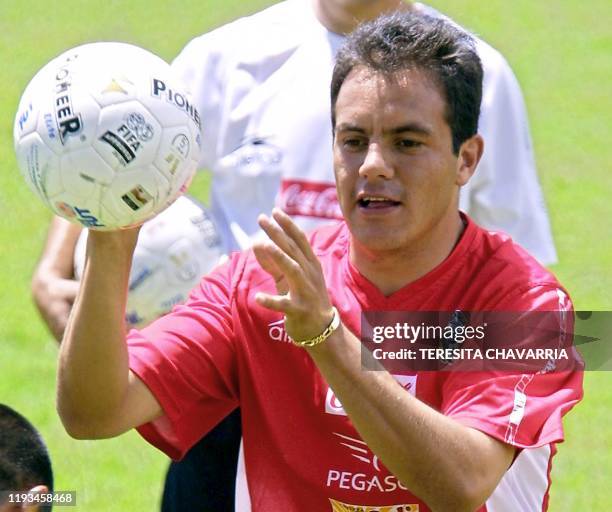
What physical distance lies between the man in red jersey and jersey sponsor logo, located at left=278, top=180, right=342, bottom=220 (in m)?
0.75

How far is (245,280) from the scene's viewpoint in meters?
4.23

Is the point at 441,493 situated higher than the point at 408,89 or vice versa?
the point at 408,89

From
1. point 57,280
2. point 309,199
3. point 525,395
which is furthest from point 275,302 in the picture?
point 57,280

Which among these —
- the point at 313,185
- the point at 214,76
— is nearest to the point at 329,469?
the point at 313,185

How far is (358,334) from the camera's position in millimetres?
4086

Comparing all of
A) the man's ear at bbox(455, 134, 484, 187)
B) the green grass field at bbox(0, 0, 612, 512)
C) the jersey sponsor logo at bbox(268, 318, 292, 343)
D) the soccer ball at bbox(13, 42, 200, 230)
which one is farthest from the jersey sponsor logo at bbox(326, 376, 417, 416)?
the green grass field at bbox(0, 0, 612, 512)

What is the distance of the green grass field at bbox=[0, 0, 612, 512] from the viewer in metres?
7.47

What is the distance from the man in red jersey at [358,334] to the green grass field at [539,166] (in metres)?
3.03

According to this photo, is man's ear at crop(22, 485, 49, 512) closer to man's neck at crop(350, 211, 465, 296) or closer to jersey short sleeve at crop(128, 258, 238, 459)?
jersey short sleeve at crop(128, 258, 238, 459)

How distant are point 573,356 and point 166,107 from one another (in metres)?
1.20

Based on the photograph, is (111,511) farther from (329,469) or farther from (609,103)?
(609,103)

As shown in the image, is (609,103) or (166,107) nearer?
(166,107)

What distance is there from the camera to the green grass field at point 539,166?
7473mm

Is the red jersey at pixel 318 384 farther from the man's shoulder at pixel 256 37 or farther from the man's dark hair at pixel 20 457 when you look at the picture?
the man's shoulder at pixel 256 37
